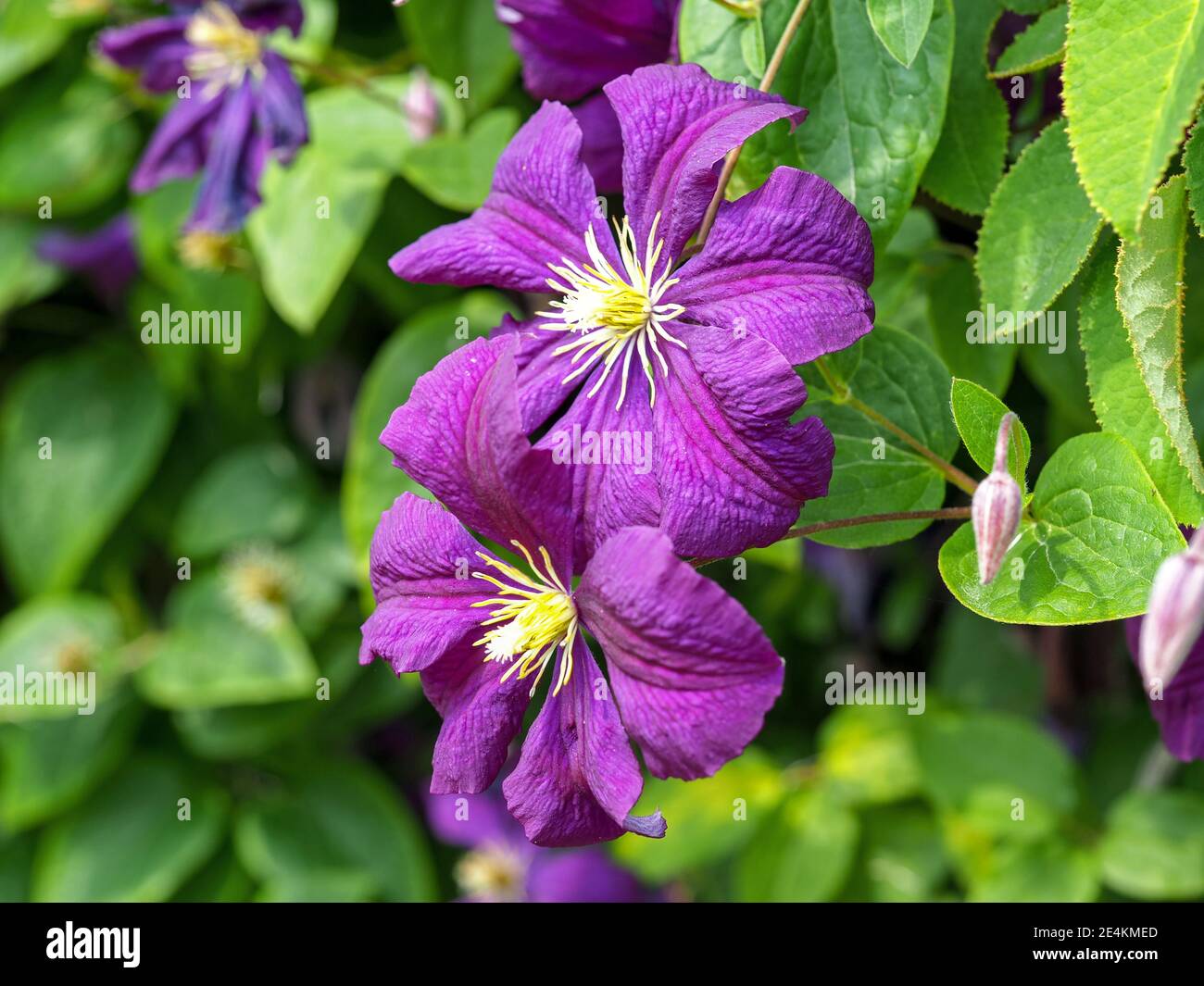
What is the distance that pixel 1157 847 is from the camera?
112 cm

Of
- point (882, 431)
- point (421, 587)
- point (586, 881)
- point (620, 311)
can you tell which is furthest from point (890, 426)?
point (586, 881)

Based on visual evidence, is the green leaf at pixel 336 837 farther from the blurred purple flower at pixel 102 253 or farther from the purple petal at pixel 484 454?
the purple petal at pixel 484 454

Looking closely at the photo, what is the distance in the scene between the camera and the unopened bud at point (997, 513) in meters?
0.54

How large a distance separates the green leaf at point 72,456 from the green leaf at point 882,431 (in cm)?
117

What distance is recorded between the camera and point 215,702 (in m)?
1.43

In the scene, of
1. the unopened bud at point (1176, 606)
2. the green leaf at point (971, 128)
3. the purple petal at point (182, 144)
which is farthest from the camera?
the purple petal at point (182, 144)

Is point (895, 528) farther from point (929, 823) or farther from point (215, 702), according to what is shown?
point (215, 702)

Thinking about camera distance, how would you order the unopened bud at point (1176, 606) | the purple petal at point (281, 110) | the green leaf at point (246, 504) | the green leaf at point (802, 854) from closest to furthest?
the unopened bud at point (1176, 606), the purple petal at point (281, 110), the green leaf at point (802, 854), the green leaf at point (246, 504)

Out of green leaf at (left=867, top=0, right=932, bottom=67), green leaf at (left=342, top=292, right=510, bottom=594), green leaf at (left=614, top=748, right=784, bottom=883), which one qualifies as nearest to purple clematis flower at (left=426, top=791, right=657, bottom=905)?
green leaf at (left=614, top=748, right=784, bottom=883)

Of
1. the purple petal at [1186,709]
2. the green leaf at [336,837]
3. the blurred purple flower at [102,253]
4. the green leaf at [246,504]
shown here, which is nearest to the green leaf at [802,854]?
the green leaf at [336,837]

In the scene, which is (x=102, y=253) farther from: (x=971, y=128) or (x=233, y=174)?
(x=971, y=128)

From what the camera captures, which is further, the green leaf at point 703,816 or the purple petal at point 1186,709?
the green leaf at point 703,816

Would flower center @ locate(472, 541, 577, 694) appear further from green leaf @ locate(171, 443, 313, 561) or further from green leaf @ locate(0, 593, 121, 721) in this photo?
green leaf @ locate(0, 593, 121, 721)

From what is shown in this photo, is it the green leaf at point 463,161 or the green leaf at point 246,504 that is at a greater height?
the green leaf at point 463,161
